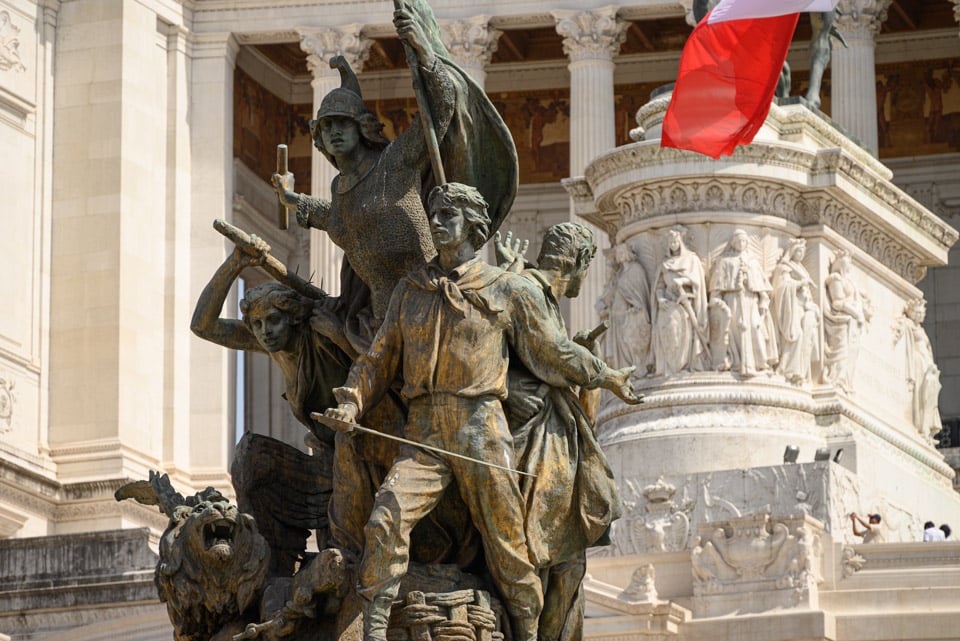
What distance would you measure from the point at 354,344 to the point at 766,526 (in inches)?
670

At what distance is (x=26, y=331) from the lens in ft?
190

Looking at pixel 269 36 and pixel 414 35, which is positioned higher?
pixel 269 36

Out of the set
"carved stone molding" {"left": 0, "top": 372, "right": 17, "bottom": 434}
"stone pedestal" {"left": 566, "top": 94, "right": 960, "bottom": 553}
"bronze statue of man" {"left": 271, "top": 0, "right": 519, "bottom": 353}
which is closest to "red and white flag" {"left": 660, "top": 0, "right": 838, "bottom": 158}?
"stone pedestal" {"left": 566, "top": 94, "right": 960, "bottom": 553}

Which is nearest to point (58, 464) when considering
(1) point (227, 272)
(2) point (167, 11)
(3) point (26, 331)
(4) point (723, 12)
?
(3) point (26, 331)

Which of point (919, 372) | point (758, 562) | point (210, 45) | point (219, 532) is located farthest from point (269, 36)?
point (219, 532)

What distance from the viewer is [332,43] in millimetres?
63344

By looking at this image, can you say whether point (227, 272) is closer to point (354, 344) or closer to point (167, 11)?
point (354, 344)

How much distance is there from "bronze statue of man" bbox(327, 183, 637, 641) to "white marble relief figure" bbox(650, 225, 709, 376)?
2092cm

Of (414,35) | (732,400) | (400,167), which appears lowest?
(732,400)

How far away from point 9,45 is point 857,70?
670 inches

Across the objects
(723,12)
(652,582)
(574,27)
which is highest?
(574,27)

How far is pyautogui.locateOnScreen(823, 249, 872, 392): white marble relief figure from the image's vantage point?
3525 cm

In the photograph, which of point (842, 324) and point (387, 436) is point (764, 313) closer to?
point (842, 324)

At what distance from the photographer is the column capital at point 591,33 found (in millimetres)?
62281
